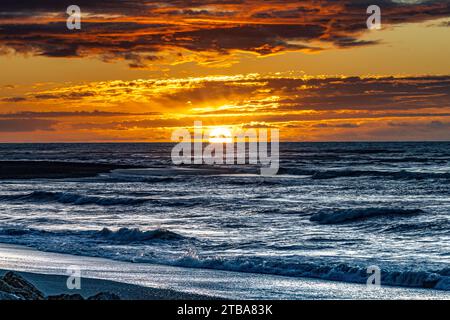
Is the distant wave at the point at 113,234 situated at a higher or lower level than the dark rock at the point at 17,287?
lower

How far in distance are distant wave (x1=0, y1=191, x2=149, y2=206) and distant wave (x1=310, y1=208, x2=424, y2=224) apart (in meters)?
11.9

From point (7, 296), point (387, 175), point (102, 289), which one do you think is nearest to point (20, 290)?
point (7, 296)

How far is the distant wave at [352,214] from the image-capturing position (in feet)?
86.3

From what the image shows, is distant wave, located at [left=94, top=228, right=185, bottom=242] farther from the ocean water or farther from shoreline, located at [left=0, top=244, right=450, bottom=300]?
shoreline, located at [left=0, top=244, right=450, bottom=300]

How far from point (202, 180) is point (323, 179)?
927cm

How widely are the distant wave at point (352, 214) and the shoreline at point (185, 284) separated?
1050 centimetres

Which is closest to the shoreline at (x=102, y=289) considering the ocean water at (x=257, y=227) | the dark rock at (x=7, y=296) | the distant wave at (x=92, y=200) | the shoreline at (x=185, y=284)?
the shoreline at (x=185, y=284)

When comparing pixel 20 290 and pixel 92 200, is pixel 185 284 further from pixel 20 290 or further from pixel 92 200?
pixel 92 200

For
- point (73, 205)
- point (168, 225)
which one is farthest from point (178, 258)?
point (73, 205)

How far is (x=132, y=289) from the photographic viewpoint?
13312 millimetres

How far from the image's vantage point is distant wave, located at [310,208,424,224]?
26297 millimetres

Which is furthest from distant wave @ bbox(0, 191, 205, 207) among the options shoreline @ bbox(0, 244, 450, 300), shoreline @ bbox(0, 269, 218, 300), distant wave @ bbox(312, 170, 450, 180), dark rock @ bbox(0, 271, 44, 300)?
dark rock @ bbox(0, 271, 44, 300)

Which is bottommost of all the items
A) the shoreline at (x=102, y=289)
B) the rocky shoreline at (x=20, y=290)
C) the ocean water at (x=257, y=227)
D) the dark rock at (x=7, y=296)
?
the ocean water at (x=257, y=227)

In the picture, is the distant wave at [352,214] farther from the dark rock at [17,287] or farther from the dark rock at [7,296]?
the dark rock at [7,296]
